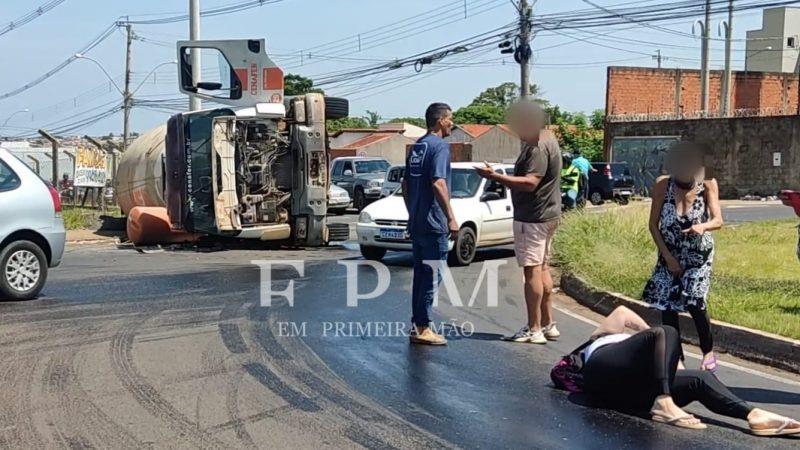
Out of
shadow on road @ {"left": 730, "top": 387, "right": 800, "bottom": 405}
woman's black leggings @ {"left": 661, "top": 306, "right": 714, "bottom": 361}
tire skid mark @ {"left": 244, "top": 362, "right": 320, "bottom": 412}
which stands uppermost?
woman's black leggings @ {"left": 661, "top": 306, "right": 714, "bottom": 361}

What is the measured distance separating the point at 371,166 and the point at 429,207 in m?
A: 24.5

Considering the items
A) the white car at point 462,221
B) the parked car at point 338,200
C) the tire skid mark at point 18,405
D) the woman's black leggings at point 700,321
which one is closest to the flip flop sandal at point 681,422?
the woman's black leggings at point 700,321

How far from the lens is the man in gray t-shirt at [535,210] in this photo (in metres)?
7.67

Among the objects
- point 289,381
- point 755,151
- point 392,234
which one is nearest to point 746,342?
point 289,381

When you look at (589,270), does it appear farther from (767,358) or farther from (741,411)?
(741,411)

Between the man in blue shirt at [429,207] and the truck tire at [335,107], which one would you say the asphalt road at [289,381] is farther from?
the truck tire at [335,107]

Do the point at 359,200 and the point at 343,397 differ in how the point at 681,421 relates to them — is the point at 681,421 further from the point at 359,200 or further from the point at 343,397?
the point at 359,200

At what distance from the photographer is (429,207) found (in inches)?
297

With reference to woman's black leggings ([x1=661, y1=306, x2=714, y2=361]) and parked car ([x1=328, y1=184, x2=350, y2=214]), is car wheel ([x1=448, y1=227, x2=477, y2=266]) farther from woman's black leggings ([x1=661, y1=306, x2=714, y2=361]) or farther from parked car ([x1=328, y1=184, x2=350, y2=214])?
parked car ([x1=328, y1=184, x2=350, y2=214])

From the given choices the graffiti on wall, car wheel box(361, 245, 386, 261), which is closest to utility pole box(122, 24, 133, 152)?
the graffiti on wall

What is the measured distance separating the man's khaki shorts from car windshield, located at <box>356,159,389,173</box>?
24019 millimetres

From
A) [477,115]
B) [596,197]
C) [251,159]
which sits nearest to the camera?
[251,159]

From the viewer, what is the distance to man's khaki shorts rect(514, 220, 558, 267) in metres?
7.69

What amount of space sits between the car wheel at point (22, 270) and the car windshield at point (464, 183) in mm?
6543
